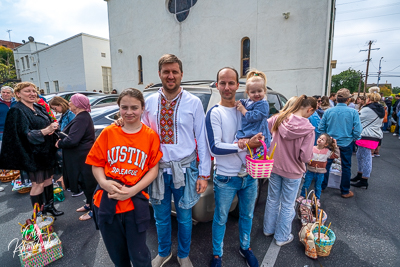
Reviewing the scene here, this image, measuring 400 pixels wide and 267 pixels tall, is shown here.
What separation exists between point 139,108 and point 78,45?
23604 mm

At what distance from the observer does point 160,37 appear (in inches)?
Answer: 506

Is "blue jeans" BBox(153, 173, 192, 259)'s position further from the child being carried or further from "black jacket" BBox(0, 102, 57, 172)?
"black jacket" BBox(0, 102, 57, 172)

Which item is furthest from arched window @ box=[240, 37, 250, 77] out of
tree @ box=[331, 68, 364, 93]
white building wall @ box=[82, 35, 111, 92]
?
tree @ box=[331, 68, 364, 93]

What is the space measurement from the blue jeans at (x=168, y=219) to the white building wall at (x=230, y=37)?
8.53m

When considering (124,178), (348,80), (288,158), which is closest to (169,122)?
(124,178)

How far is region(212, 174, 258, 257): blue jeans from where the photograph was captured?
1981 mm

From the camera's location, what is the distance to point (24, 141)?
2.63 meters

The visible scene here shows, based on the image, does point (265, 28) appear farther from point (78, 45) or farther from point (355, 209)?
point (78, 45)

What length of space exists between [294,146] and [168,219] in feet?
5.39

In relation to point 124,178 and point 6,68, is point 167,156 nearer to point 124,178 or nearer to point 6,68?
point 124,178

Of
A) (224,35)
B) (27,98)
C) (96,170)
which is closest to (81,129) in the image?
(27,98)

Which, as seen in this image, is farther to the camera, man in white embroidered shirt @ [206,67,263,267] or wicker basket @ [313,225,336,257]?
wicker basket @ [313,225,336,257]

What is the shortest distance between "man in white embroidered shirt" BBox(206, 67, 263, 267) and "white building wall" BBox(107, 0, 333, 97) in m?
8.05

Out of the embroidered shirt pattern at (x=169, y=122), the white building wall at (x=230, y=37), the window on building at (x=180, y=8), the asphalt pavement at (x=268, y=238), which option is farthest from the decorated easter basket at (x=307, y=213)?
the window on building at (x=180, y=8)
